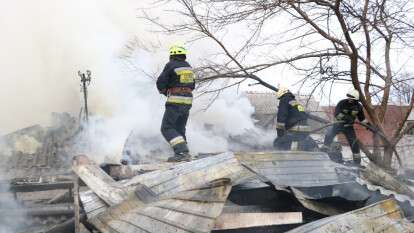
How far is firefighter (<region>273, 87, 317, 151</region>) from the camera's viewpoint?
771 cm

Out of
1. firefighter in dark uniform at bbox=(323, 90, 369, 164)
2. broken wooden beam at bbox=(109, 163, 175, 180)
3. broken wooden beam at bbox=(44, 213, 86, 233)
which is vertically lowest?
broken wooden beam at bbox=(44, 213, 86, 233)

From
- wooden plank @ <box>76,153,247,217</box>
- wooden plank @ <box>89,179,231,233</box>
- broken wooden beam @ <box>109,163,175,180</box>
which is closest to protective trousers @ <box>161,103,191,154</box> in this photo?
broken wooden beam @ <box>109,163,175,180</box>

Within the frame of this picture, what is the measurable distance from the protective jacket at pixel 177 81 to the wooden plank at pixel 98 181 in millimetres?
1740

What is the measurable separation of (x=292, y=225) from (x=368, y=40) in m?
3.52

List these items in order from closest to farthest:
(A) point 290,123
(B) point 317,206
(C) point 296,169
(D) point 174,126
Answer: (B) point 317,206
(C) point 296,169
(D) point 174,126
(A) point 290,123

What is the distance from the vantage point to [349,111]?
24.0 ft

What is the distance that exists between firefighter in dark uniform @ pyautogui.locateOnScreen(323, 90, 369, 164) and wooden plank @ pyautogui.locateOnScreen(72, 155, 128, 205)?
4.09 meters

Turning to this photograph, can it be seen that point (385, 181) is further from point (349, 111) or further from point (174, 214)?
point (349, 111)

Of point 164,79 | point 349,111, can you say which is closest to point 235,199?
point 164,79

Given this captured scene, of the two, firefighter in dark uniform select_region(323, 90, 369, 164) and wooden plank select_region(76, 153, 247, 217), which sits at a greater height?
firefighter in dark uniform select_region(323, 90, 369, 164)

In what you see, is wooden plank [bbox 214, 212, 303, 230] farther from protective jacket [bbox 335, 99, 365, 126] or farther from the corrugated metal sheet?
protective jacket [bbox 335, 99, 365, 126]

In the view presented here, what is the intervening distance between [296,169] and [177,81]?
2.45 m

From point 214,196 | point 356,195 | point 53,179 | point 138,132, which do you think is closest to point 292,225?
point 214,196

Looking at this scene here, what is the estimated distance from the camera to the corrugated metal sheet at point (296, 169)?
12.6 feet
